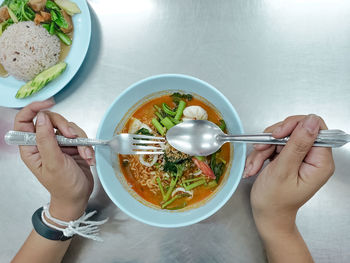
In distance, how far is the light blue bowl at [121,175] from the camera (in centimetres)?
90

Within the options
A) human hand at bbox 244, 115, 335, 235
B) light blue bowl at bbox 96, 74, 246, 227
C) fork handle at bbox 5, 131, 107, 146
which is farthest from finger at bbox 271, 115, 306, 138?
fork handle at bbox 5, 131, 107, 146

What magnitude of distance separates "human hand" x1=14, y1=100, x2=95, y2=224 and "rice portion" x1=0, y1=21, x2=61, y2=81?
31cm

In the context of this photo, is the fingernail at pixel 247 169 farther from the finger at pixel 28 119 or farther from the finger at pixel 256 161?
the finger at pixel 28 119

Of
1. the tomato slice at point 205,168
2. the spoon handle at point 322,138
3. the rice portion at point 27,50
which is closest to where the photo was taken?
the spoon handle at point 322,138

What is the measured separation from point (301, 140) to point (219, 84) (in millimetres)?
548

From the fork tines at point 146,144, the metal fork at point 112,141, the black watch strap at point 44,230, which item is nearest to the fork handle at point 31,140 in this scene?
the metal fork at point 112,141

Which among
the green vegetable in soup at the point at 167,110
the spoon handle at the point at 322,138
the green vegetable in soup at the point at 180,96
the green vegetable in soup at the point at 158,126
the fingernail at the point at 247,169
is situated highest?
the spoon handle at the point at 322,138

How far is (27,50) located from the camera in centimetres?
118

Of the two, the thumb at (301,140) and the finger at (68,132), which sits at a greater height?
the thumb at (301,140)

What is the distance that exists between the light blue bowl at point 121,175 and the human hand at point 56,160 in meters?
0.09

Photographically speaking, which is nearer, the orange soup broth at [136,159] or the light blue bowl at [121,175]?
the light blue bowl at [121,175]

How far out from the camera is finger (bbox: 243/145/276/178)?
3.12ft

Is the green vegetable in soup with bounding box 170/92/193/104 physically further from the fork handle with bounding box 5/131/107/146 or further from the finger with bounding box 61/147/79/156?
the finger with bounding box 61/147/79/156

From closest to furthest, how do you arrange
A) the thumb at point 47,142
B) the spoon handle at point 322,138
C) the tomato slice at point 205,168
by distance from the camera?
the spoon handle at point 322,138 → the thumb at point 47,142 → the tomato slice at point 205,168
